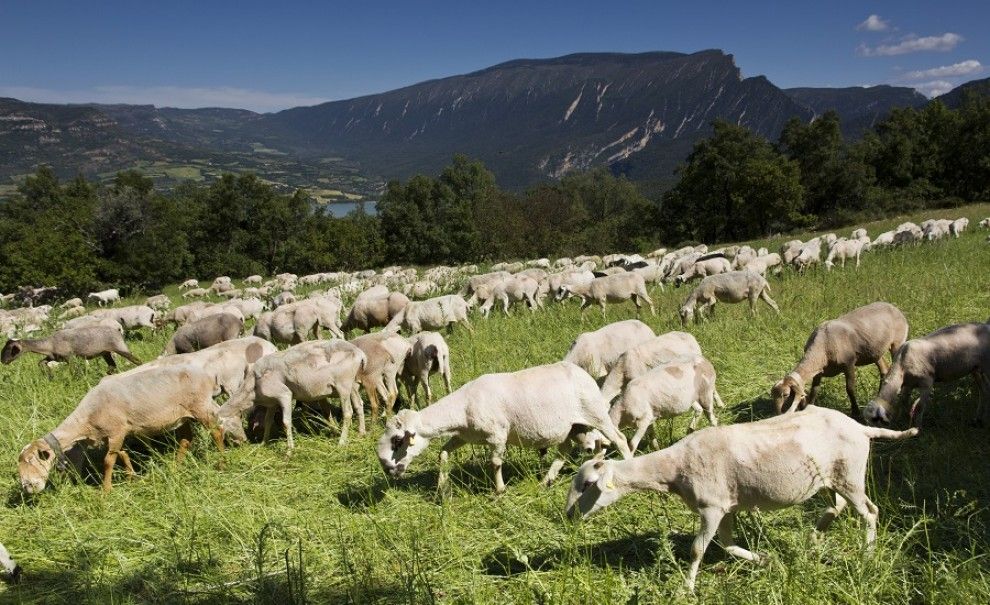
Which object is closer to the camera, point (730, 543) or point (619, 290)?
point (730, 543)

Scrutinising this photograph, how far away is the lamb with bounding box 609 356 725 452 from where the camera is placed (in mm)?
6746

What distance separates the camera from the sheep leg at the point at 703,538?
4172mm

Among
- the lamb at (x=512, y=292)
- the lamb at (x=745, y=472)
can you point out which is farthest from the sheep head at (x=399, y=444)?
the lamb at (x=512, y=292)

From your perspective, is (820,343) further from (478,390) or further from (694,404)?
(478,390)

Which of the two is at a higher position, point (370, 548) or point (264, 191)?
point (264, 191)

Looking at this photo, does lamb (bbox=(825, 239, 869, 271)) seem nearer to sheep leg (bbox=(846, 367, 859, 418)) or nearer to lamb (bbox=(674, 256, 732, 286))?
lamb (bbox=(674, 256, 732, 286))

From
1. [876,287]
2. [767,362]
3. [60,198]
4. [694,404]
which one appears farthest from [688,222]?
[60,198]

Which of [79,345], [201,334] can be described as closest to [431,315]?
[201,334]

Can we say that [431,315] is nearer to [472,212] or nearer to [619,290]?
[619,290]

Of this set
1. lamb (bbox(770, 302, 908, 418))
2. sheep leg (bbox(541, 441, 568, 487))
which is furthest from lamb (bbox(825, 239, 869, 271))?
sheep leg (bbox(541, 441, 568, 487))

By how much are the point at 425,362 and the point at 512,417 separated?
361 cm

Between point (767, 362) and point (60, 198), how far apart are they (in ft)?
258

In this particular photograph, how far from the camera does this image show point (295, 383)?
812cm

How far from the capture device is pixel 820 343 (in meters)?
8.12
